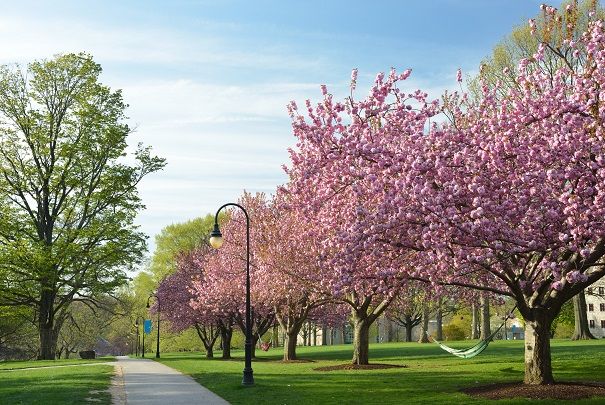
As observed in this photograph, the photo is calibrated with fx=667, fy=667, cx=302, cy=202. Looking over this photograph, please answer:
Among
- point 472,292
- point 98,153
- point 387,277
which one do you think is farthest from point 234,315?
point 387,277

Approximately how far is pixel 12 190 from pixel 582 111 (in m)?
39.6

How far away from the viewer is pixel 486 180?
15336 millimetres

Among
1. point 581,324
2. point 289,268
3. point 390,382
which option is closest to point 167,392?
point 390,382

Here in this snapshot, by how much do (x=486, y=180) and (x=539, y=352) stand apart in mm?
5630

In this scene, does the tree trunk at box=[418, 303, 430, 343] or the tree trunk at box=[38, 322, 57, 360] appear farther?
the tree trunk at box=[418, 303, 430, 343]

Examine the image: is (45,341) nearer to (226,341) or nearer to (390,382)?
(226,341)

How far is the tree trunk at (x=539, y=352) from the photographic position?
17.7 m

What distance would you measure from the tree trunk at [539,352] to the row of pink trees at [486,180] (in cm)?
3

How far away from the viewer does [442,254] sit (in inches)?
617

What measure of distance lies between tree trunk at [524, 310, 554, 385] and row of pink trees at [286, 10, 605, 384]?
27 millimetres

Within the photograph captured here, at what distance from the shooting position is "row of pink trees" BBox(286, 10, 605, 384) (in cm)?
1421

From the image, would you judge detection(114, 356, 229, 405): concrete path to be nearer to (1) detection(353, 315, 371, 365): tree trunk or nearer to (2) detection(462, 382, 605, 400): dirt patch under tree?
(2) detection(462, 382, 605, 400): dirt patch under tree

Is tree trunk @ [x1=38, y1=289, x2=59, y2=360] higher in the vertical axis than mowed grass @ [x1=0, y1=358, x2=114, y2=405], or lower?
higher

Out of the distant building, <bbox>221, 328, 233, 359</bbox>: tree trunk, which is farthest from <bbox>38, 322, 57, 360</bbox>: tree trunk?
the distant building
